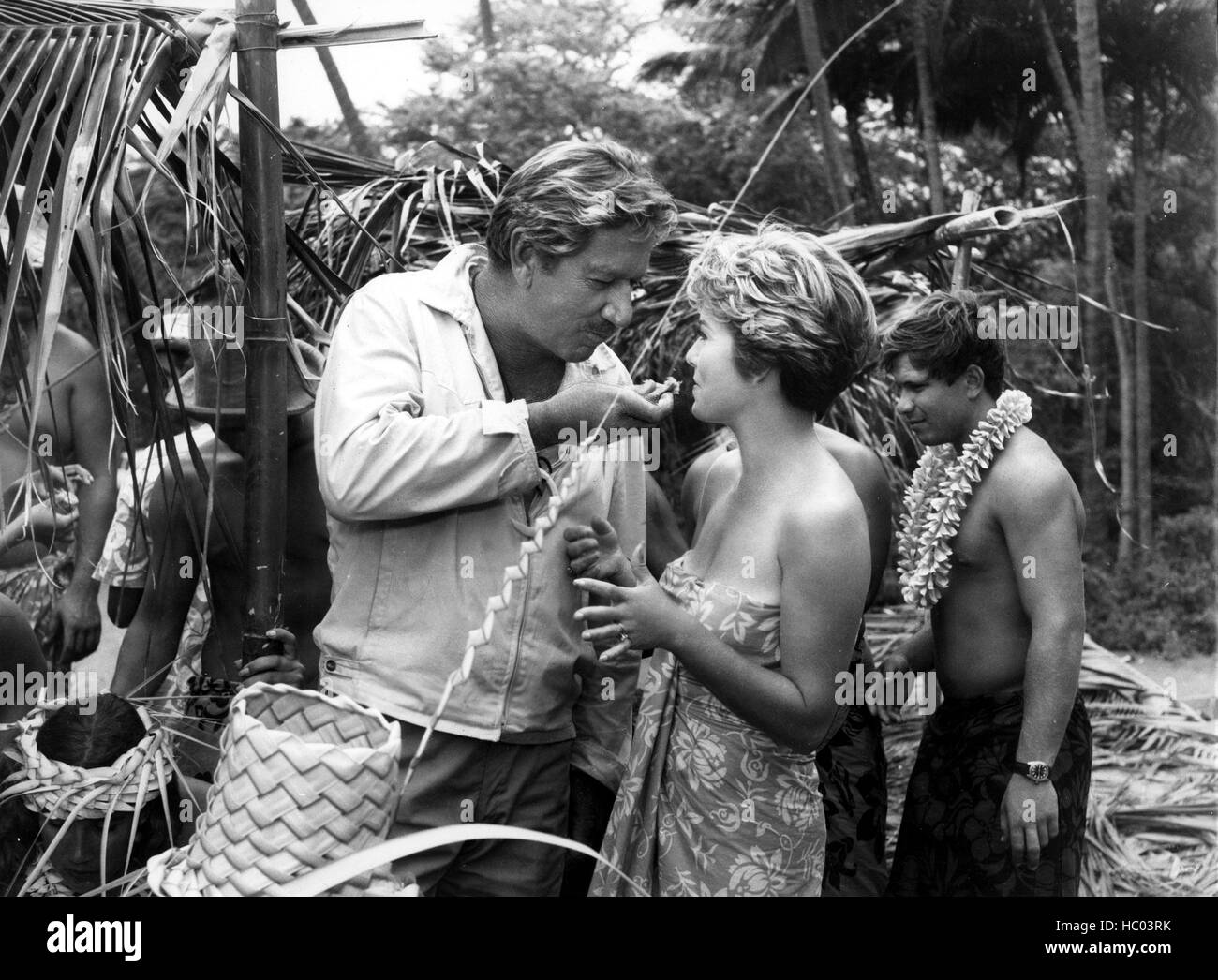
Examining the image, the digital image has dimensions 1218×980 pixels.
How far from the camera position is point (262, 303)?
233cm

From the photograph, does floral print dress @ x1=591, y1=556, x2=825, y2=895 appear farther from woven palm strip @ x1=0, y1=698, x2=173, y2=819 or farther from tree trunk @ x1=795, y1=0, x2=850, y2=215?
tree trunk @ x1=795, y1=0, x2=850, y2=215

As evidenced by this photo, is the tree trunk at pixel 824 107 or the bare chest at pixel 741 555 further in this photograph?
the tree trunk at pixel 824 107

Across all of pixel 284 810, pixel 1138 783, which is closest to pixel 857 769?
pixel 284 810

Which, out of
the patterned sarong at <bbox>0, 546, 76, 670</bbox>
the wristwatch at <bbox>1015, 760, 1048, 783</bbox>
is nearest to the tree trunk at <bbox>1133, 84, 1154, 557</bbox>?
the wristwatch at <bbox>1015, 760, 1048, 783</bbox>

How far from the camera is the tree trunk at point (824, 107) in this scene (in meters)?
6.59

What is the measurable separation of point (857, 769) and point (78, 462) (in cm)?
220

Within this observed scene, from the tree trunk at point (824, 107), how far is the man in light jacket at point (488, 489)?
4.75m

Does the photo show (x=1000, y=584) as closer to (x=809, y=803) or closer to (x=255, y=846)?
(x=809, y=803)

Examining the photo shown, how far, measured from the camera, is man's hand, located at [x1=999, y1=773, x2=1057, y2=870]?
2.38 metres

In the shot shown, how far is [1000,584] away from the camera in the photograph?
2.54 meters

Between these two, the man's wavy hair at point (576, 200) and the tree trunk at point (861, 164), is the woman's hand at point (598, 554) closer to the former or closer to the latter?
the man's wavy hair at point (576, 200)

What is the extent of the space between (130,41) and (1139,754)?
3518 millimetres

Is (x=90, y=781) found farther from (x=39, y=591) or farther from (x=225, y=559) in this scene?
(x=39, y=591)

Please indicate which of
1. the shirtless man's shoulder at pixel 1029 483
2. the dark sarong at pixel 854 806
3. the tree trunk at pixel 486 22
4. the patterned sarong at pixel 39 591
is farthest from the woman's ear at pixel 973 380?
the tree trunk at pixel 486 22
